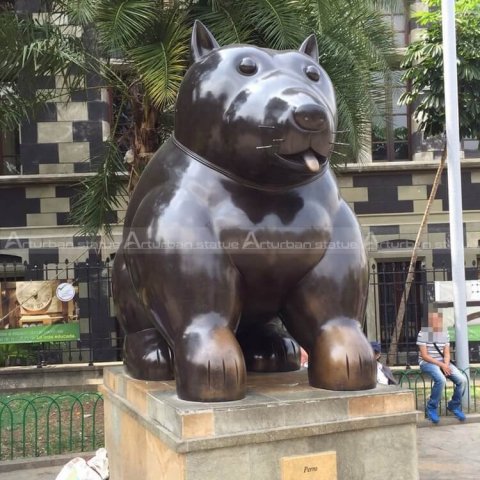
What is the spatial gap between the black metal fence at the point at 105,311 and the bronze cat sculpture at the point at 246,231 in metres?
8.01

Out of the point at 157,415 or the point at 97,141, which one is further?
the point at 97,141

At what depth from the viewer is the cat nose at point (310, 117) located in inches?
96.9

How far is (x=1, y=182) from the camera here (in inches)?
480

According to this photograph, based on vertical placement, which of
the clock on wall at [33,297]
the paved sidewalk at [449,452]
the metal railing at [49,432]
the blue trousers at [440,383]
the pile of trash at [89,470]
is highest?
the clock on wall at [33,297]

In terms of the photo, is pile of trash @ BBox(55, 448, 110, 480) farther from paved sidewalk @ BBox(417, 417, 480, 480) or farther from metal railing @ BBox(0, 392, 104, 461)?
paved sidewalk @ BBox(417, 417, 480, 480)

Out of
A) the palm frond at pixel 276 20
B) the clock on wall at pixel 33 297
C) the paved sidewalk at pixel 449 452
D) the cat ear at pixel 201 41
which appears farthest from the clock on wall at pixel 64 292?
the cat ear at pixel 201 41

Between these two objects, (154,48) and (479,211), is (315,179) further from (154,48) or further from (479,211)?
(479,211)

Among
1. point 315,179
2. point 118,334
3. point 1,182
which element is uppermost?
point 1,182

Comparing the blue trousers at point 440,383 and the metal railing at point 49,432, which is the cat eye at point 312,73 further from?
the blue trousers at point 440,383

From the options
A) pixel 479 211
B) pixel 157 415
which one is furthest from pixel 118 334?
pixel 157 415

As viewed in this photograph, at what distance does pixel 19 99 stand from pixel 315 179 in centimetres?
655

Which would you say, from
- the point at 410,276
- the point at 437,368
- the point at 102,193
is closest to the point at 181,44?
the point at 102,193

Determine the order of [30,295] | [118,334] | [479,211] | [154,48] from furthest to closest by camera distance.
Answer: [479,211], [118,334], [30,295], [154,48]

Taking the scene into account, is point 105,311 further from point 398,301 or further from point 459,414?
point 459,414
